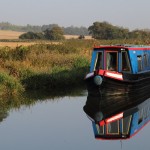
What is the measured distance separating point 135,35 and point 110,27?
4.69m

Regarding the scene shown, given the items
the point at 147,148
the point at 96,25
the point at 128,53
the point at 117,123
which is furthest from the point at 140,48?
the point at 96,25

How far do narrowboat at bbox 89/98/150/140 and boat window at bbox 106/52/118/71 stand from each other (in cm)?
291

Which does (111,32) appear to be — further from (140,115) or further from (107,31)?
(140,115)

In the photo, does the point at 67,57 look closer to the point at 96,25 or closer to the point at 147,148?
the point at 147,148

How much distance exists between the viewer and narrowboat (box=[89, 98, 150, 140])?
11390 mm

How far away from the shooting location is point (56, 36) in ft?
198

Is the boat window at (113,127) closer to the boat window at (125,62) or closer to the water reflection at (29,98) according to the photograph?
the water reflection at (29,98)

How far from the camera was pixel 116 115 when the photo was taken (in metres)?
13.8

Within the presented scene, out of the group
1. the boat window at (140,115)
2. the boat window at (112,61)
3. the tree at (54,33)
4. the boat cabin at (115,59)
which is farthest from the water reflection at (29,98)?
the tree at (54,33)

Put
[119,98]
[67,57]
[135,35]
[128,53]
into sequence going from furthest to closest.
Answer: [135,35], [67,57], [128,53], [119,98]

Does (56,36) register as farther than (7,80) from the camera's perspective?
Yes

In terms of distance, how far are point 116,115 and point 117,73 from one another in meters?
3.18

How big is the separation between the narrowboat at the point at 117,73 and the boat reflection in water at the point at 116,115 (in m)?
0.37

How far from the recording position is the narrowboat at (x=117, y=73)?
53.5 ft
